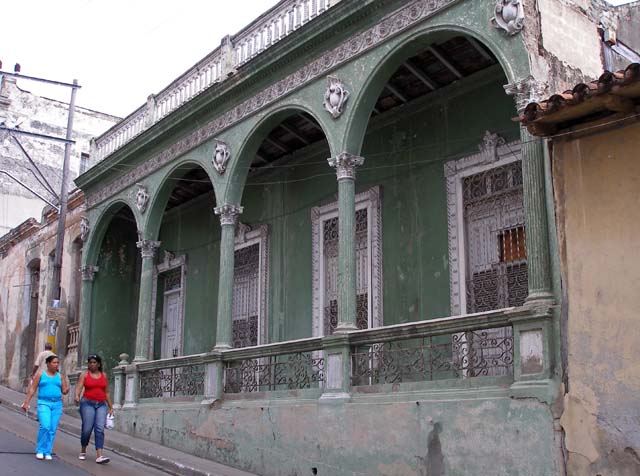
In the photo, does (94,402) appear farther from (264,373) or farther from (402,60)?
(402,60)

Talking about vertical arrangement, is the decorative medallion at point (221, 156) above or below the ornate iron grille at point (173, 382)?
above

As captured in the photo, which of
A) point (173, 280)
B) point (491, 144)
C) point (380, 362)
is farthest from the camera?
point (173, 280)

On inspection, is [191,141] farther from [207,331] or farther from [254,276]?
[207,331]

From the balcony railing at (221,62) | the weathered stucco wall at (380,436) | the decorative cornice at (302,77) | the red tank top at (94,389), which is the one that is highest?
the balcony railing at (221,62)

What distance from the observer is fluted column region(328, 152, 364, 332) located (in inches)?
400

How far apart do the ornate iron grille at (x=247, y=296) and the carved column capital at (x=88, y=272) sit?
3720mm

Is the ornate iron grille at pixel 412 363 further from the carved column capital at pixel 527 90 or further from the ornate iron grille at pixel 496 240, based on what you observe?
the carved column capital at pixel 527 90

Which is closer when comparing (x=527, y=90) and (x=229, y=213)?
(x=527, y=90)

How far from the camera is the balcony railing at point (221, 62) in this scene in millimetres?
11797

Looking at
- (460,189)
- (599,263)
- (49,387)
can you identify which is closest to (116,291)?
(49,387)

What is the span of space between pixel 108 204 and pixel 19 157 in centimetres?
1296

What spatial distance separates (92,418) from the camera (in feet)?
34.2

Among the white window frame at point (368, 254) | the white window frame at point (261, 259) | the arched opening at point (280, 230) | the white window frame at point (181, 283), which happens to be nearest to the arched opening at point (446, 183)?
the white window frame at point (368, 254)

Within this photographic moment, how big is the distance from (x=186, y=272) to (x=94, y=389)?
7.08 m
